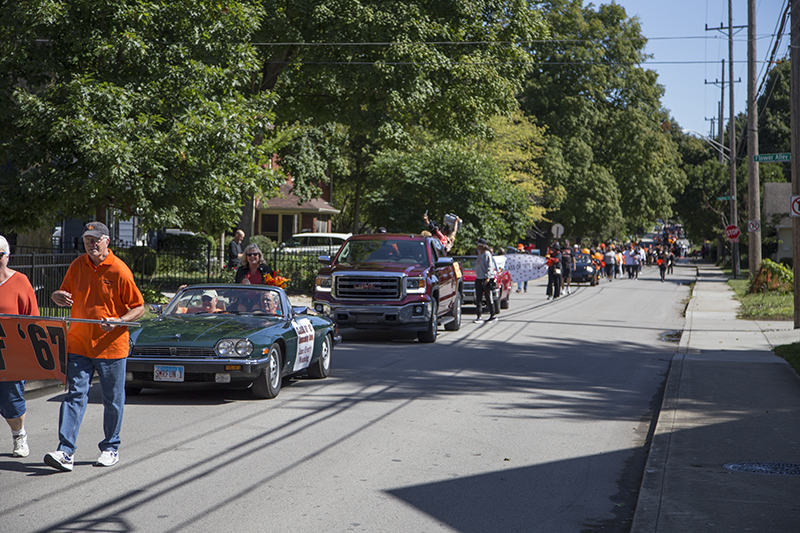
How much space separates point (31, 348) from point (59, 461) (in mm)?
925

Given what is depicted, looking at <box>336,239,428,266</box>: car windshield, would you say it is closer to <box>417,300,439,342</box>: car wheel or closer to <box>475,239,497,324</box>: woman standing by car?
<box>417,300,439,342</box>: car wheel

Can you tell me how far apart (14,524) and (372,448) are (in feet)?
10.5

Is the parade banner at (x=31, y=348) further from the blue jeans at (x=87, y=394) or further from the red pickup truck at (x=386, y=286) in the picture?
the red pickup truck at (x=386, y=286)

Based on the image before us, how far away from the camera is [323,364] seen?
38.4ft

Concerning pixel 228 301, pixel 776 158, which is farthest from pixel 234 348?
pixel 776 158

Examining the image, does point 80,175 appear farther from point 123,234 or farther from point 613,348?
point 123,234

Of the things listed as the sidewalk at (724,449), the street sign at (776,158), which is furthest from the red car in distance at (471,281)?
the sidewalk at (724,449)

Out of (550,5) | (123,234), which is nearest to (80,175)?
(123,234)

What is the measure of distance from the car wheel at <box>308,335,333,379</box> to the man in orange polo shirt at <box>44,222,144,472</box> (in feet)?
15.8

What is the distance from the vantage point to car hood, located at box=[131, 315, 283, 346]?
30.9ft

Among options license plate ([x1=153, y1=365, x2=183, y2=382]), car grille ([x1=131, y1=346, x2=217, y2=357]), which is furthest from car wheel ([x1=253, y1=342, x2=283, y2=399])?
license plate ([x1=153, y1=365, x2=183, y2=382])

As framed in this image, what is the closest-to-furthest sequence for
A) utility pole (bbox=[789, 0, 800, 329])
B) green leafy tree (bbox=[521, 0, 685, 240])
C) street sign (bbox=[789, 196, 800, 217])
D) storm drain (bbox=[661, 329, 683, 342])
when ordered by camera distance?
1. street sign (bbox=[789, 196, 800, 217])
2. utility pole (bbox=[789, 0, 800, 329])
3. storm drain (bbox=[661, 329, 683, 342])
4. green leafy tree (bbox=[521, 0, 685, 240])

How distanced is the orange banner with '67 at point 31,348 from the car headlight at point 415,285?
9.78 m

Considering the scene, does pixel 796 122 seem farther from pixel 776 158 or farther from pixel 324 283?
pixel 324 283
